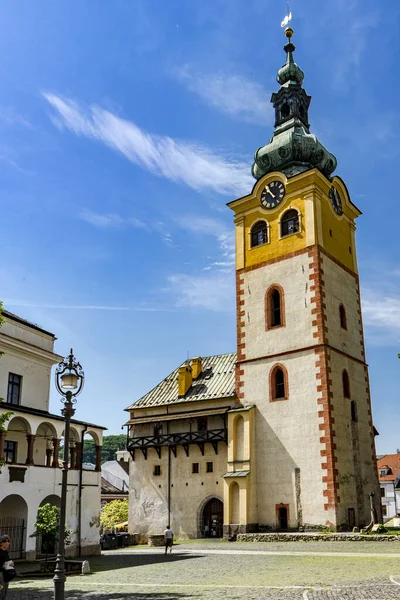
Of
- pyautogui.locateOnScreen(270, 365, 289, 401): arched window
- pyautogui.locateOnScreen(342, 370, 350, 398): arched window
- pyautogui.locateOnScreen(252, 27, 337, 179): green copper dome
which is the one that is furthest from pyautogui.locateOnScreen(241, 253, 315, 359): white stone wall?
pyautogui.locateOnScreen(252, 27, 337, 179): green copper dome

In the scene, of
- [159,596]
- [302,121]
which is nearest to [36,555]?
[159,596]

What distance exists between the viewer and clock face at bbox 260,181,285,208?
39.3m

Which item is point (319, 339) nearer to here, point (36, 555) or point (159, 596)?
point (36, 555)

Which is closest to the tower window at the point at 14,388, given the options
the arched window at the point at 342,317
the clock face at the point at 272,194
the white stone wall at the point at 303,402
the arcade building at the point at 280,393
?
the arcade building at the point at 280,393

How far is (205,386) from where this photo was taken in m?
42.8

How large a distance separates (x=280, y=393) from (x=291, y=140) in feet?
55.6

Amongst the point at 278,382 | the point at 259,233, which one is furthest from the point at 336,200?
the point at 278,382

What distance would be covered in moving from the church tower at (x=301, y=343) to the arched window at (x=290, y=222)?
67 mm

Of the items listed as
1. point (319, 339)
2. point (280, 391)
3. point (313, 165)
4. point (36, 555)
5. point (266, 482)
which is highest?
point (313, 165)

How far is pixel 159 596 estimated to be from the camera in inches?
531

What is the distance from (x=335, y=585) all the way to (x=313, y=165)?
31.4 m

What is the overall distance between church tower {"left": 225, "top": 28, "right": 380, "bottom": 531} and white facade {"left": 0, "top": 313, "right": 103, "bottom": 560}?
9.61 metres

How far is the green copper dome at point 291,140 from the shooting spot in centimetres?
4025

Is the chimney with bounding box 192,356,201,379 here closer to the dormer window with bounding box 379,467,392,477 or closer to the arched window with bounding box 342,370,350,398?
the arched window with bounding box 342,370,350,398
